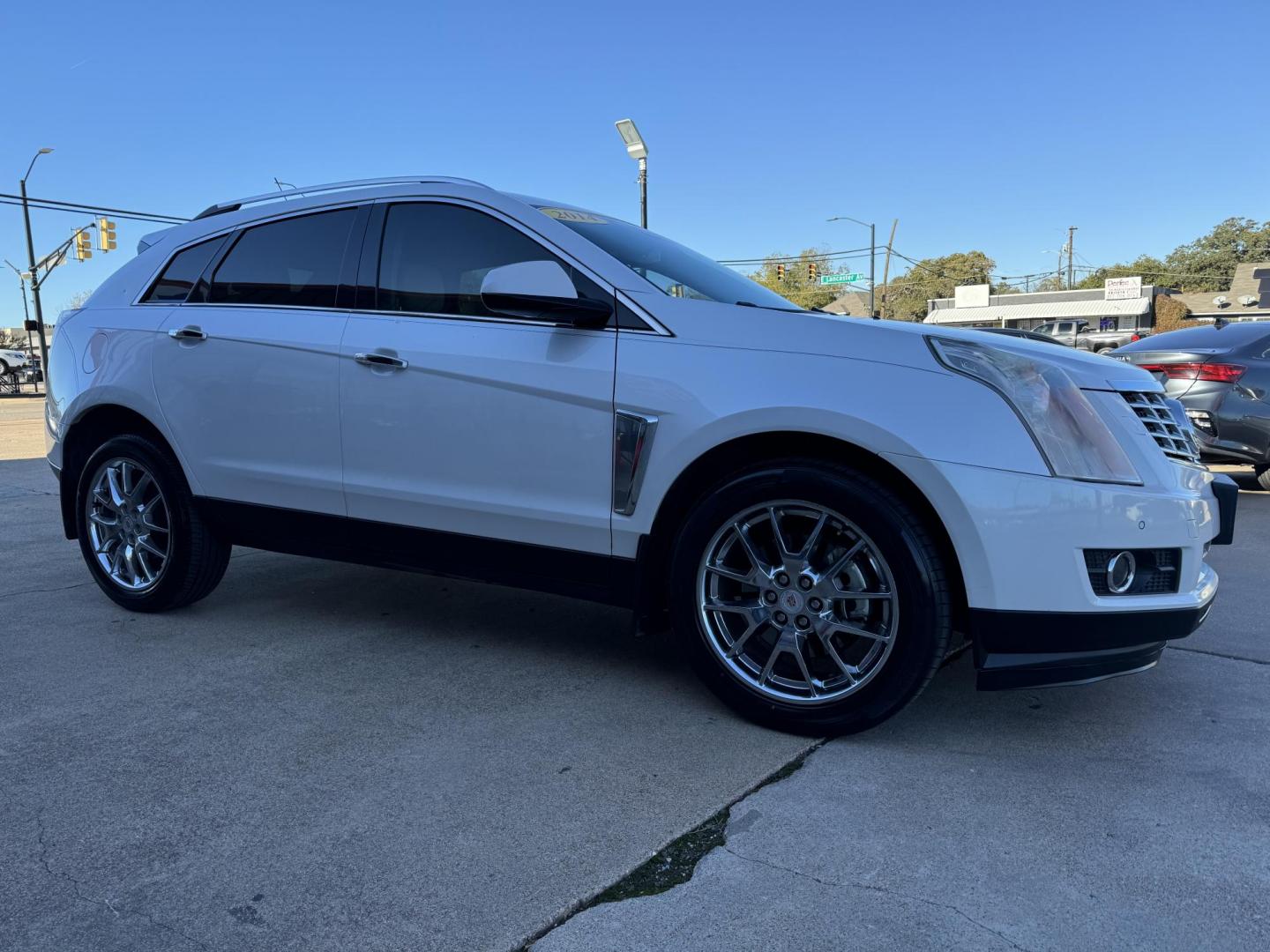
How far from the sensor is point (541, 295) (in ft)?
9.95

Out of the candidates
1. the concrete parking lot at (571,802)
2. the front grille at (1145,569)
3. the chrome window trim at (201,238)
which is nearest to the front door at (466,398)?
the chrome window trim at (201,238)

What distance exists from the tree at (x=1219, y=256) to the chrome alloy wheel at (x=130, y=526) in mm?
91307

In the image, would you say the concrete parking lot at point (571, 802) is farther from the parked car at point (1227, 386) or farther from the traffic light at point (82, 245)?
the traffic light at point (82, 245)

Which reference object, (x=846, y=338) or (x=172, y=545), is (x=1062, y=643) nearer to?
(x=846, y=338)

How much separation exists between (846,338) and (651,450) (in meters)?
0.69

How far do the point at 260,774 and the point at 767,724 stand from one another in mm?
1485

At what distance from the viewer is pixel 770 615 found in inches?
114

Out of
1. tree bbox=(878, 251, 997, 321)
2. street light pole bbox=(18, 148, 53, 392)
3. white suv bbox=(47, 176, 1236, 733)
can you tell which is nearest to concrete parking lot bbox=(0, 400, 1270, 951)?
white suv bbox=(47, 176, 1236, 733)

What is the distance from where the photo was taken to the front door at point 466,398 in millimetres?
3098

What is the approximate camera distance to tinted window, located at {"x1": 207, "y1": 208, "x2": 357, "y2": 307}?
3.74 m

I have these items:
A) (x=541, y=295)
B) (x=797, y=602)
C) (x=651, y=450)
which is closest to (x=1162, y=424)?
(x=797, y=602)

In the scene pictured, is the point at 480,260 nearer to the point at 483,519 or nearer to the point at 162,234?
the point at 483,519

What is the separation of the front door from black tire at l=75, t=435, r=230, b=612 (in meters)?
0.97

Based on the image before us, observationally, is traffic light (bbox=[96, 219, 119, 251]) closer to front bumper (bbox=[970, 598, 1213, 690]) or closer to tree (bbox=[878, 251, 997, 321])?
front bumper (bbox=[970, 598, 1213, 690])
